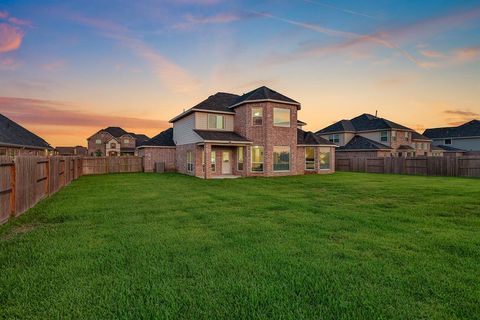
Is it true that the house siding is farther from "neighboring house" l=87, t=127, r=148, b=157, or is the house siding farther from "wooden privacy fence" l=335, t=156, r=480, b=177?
"neighboring house" l=87, t=127, r=148, b=157

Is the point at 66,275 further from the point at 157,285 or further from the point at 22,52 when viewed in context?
the point at 22,52

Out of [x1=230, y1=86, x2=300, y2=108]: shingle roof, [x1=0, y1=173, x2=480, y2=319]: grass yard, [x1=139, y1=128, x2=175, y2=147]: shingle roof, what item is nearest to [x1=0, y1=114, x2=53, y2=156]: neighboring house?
[x1=139, y1=128, x2=175, y2=147]: shingle roof

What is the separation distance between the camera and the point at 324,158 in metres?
26.9

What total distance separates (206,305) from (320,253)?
8.58 ft

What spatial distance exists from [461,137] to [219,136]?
52.6 meters

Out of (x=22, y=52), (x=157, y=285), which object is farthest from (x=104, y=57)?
(x=157, y=285)

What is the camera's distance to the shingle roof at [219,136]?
2167 cm

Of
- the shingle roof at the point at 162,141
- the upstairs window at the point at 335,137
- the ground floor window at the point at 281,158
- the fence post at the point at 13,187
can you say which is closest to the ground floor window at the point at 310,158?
the ground floor window at the point at 281,158

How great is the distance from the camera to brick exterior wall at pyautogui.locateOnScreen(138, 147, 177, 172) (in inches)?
1126

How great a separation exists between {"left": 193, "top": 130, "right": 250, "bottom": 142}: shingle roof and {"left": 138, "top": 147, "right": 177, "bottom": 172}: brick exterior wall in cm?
768

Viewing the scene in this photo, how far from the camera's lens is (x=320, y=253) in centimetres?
482

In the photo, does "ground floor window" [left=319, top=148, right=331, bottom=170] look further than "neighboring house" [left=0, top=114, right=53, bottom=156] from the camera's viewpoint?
Yes

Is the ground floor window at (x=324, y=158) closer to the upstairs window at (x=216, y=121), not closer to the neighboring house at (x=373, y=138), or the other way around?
the upstairs window at (x=216, y=121)

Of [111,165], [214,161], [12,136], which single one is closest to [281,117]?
[214,161]
